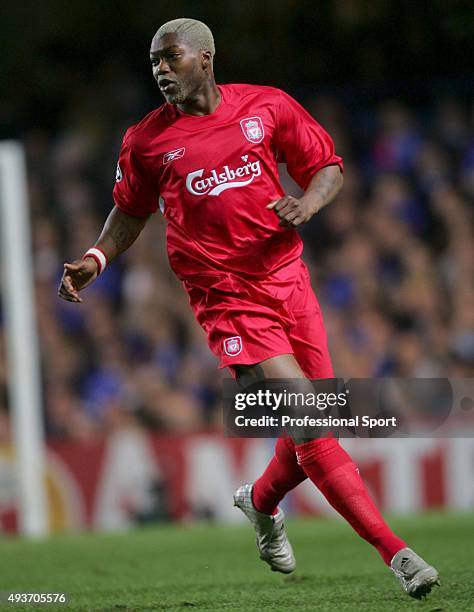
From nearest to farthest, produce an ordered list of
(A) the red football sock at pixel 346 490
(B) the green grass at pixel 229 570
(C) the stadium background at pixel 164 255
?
1. (A) the red football sock at pixel 346 490
2. (B) the green grass at pixel 229 570
3. (C) the stadium background at pixel 164 255

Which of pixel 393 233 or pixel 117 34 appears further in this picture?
pixel 117 34

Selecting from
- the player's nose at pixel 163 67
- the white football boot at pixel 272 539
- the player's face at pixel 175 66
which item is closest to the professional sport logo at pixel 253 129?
the player's face at pixel 175 66

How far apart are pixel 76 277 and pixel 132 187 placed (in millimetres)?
501

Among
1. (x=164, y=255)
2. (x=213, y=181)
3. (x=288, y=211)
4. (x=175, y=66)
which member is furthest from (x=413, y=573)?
(x=164, y=255)

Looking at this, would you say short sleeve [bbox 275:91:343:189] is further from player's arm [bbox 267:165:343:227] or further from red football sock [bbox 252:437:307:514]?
red football sock [bbox 252:437:307:514]

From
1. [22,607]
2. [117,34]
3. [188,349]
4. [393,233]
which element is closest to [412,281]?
[393,233]

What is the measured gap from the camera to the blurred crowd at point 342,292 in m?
11.4

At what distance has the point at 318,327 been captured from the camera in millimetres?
5293

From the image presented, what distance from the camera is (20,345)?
10117 millimetres


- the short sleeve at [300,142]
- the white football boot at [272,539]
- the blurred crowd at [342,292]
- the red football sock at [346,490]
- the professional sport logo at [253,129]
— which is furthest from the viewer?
the blurred crowd at [342,292]

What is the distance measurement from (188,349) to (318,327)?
7.11 m

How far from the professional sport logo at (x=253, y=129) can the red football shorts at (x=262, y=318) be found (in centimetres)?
59

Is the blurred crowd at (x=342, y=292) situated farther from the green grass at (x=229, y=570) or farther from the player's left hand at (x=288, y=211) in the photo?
the player's left hand at (x=288, y=211)

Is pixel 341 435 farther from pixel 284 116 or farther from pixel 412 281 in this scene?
pixel 412 281
